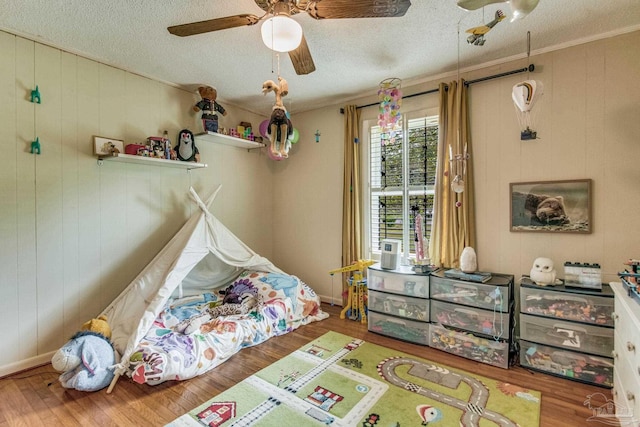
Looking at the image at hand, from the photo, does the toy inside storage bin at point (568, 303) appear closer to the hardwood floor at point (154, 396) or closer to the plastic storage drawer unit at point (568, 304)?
the plastic storage drawer unit at point (568, 304)

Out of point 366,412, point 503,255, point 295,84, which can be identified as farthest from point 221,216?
point 503,255

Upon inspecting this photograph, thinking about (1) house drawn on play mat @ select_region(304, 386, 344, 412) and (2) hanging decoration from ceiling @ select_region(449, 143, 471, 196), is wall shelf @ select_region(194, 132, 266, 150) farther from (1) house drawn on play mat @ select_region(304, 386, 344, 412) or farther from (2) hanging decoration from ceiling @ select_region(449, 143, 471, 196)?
(1) house drawn on play mat @ select_region(304, 386, 344, 412)

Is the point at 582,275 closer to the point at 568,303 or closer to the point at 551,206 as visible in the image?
the point at 568,303

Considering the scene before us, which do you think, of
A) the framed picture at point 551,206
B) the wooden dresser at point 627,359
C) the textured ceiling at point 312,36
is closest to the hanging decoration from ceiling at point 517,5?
the textured ceiling at point 312,36

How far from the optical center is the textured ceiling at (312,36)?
6.74ft

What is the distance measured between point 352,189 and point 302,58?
1.95 m

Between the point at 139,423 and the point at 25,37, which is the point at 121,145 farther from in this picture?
the point at 139,423

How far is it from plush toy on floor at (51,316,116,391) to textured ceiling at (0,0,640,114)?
90.8 inches

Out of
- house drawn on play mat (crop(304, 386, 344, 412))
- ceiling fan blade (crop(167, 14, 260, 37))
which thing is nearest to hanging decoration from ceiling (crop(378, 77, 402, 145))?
ceiling fan blade (crop(167, 14, 260, 37))

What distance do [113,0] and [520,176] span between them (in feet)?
11.2

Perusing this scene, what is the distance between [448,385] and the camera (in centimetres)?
218

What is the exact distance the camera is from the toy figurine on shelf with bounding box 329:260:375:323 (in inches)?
135

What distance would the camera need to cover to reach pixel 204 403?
2008mm

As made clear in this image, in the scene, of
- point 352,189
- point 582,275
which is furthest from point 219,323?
point 582,275
